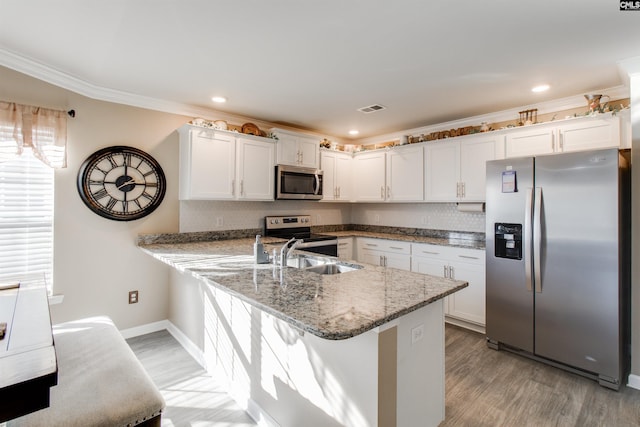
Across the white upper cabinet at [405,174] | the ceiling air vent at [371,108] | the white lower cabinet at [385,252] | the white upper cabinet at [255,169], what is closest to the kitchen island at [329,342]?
→ the white upper cabinet at [255,169]

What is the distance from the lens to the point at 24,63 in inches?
97.6

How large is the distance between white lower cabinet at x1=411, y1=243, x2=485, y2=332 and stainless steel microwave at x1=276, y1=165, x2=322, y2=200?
161 cm

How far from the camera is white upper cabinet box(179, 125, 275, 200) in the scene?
330cm

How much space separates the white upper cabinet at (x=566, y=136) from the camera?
9.13ft

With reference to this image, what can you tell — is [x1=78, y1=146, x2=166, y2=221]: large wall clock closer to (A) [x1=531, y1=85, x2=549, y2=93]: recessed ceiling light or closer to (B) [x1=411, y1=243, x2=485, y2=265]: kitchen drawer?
(B) [x1=411, y1=243, x2=485, y2=265]: kitchen drawer

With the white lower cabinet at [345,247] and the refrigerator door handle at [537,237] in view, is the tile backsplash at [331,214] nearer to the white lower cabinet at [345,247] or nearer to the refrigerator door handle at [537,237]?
the white lower cabinet at [345,247]

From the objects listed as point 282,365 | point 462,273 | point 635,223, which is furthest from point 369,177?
point 282,365

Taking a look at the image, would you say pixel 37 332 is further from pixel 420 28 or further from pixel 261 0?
pixel 420 28

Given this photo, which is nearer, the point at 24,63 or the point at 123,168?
the point at 24,63

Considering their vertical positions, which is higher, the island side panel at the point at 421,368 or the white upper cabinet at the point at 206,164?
the white upper cabinet at the point at 206,164

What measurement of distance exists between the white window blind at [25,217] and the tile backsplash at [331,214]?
1158mm

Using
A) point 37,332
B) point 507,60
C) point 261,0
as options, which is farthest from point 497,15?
point 37,332

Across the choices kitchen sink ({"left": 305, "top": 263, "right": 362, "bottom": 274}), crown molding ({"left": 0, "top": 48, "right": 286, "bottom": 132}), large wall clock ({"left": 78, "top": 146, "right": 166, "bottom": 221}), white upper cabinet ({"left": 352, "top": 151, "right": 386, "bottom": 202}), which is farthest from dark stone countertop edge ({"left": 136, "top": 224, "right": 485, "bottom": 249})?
kitchen sink ({"left": 305, "top": 263, "right": 362, "bottom": 274})

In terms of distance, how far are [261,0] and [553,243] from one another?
2754mm
